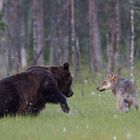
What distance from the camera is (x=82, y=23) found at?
52750 millimetres

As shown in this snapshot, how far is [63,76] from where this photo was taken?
522 inches

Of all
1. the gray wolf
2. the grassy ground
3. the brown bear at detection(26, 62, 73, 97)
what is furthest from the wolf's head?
the brown bear at detection(26, 62, 73, 97)

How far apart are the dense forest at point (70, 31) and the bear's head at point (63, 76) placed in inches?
219

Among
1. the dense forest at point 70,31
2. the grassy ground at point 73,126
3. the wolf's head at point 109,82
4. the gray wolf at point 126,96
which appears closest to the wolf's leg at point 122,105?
the gray wolf at point 126,96

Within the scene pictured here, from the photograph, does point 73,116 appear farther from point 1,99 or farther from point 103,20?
point 103,20

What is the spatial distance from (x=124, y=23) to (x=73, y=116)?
34.4 metres

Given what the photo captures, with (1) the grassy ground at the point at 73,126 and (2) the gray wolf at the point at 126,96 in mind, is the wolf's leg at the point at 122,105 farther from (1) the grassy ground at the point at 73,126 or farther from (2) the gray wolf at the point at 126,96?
(1) the grassy ground at the point at 73,126

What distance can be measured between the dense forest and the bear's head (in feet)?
18.3

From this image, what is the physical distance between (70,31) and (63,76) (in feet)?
60.6

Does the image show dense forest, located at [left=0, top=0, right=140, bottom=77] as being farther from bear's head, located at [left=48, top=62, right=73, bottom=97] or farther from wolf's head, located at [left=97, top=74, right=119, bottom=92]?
bear's head, located at [left=48, top=62, right=73, bottom=97]

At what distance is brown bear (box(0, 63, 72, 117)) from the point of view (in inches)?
487

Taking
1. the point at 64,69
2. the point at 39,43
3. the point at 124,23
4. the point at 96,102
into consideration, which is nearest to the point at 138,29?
the point at 124,23

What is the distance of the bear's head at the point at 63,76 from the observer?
13203 millimetres

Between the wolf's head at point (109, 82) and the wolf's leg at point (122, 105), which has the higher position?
the wolf's head at point (109, 82)
